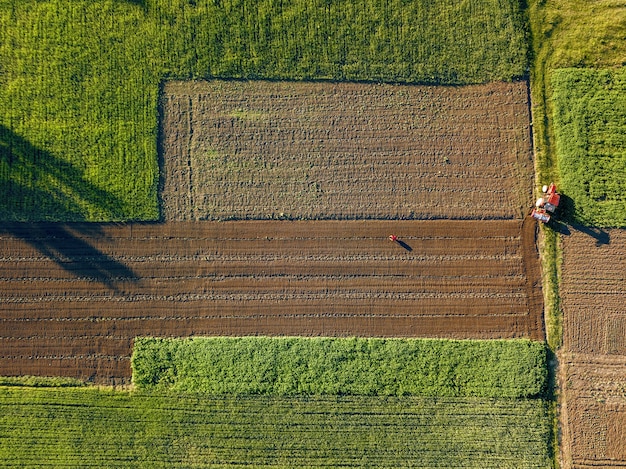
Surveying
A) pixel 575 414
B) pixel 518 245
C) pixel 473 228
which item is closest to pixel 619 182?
pixel 518 245

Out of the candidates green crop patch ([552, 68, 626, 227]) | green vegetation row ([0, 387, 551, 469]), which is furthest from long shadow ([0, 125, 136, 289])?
green crop patch ([552, 68, 626, 227])

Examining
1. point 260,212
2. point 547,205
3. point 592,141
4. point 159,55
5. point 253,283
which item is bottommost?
point 253,283

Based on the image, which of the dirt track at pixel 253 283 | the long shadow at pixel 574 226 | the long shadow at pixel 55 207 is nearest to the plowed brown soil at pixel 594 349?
the long shadow at pixel 574 226

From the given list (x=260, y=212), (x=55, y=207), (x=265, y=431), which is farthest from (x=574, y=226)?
(x=55, y=207)

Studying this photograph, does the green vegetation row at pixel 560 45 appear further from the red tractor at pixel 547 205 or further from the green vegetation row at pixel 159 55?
the green vegetation row at pixel 159 55

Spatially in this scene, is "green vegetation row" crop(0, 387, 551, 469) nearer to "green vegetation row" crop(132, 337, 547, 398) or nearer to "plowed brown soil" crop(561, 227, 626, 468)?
"green vegetation row" crop(132, 337, 547, 398)

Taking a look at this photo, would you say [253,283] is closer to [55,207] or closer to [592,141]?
[55,207]
